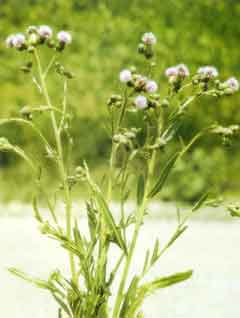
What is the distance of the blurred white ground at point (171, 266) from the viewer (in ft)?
12.9

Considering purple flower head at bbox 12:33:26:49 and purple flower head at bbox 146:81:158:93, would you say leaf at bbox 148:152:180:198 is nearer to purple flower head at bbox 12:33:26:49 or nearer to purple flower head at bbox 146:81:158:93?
purple flower head at bbox 146:81:158:93

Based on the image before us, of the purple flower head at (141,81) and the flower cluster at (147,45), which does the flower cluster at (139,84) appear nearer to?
the purple flower head at (141,81)

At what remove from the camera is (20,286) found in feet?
14.7

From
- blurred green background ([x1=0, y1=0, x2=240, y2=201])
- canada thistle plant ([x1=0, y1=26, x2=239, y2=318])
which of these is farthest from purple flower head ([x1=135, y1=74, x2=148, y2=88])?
blurred green background ([x1=0, y1=0, x2=240, y2=201])

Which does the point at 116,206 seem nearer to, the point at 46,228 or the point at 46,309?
the point at 46,309

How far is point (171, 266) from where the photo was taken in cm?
508

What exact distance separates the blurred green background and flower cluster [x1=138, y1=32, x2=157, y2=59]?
5652mm

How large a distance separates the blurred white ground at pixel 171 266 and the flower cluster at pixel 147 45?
1.85m

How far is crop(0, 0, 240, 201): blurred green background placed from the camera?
8.20m

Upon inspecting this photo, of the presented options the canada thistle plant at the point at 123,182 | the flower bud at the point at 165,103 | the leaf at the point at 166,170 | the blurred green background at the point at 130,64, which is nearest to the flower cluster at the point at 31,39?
the canada thistle plant at the point at 123,182

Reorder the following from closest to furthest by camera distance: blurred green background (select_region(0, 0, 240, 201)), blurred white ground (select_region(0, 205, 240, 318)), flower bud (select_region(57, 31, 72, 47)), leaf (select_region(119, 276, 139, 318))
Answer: leaf (select_region(119, 276, 139, 318)), flower bud (select_region(57, 31, 72, 47)), blurred white ground (select_region(0, 205, 240, 318)), blurred green background (select_region(0, 0, 240, 201))

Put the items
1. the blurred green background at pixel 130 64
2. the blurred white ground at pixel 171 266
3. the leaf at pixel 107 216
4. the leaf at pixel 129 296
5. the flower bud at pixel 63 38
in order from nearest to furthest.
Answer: the leaf at pixel 107 216 < the leaf at pixel 129 296 < the flower bud at pixel 63 38 < the blurred white ground at pixel 171 266 < the blurred green background at pixel 130 64

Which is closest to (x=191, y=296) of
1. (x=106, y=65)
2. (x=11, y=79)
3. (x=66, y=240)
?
(x=66, y=240)

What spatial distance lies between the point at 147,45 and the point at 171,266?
300cm
